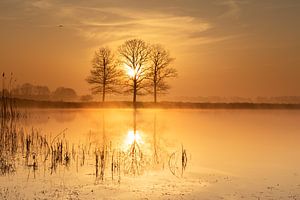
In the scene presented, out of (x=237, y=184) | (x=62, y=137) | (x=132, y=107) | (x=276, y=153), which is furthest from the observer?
(x=132, y=107)

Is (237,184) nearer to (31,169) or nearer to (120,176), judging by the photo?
(120,176)

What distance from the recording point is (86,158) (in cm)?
1170

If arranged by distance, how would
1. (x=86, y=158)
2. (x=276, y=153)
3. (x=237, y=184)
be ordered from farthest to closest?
(x=276, y=153) < (x=86, y=158) < (x=237, y=184)

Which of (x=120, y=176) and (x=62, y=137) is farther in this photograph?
(x=62, y=137)

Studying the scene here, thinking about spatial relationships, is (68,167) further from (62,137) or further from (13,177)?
(62,137)

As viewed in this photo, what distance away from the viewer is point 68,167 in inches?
408

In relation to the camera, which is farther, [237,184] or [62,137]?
[62,137]

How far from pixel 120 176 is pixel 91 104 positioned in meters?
45.9

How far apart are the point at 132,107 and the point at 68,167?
4376 centimetres

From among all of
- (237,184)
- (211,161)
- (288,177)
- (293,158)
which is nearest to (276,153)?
(293,158)

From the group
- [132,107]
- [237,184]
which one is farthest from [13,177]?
[132,107]

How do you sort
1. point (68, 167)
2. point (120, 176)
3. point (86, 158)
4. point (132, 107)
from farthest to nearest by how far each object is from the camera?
point (132, 107)
point (86, 158)
point (68, 167)
point (120, 176)

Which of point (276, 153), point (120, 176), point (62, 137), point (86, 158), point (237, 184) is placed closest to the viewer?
point (237, 184)

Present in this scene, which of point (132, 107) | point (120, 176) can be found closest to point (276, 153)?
point (120, 176)
